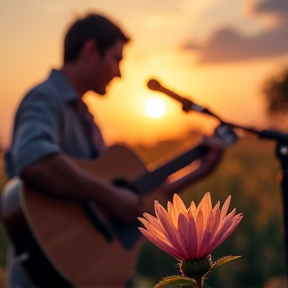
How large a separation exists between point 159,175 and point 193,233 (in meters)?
2.49

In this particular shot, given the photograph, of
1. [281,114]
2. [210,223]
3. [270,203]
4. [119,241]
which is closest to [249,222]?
[270,203]

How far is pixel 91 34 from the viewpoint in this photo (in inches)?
122

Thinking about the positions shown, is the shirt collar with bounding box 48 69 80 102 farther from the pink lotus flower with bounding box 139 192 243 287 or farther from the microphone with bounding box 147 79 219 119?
the pink lotus flower with bounding box 139 192 243 287

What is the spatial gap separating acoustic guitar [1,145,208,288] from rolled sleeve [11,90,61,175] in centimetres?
16

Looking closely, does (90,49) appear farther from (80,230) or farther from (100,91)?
(80,230)

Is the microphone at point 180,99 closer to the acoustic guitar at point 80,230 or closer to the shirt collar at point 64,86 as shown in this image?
the shirt collar at point 64,86

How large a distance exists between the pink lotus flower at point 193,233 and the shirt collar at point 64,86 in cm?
199

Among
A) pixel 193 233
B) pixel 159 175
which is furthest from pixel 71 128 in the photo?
pixel 193 233

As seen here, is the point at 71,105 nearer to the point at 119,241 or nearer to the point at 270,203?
the point at 119,241

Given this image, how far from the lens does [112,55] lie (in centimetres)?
307

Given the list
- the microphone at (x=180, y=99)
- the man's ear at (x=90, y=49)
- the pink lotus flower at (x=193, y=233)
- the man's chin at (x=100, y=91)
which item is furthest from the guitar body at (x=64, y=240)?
the pink lotus flower at (x=193, y=233)

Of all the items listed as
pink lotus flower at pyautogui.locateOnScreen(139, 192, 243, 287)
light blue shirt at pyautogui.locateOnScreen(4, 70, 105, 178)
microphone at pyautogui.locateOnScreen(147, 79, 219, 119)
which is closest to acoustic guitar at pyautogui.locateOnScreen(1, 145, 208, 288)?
light blue shirt at pyautogui.locateOnScreen(4, 70, 105, 178)

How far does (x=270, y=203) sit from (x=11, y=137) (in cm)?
438

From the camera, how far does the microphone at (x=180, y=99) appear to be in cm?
194
